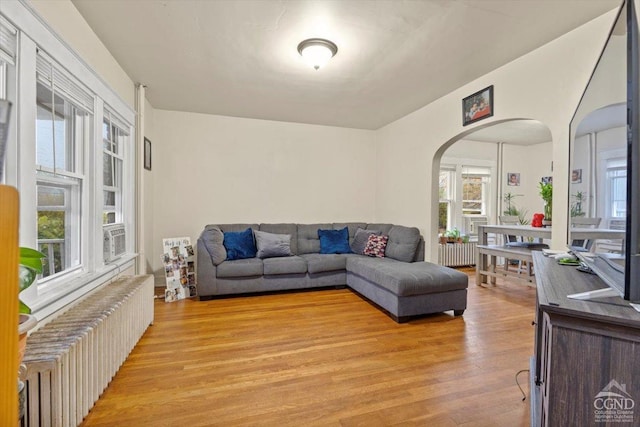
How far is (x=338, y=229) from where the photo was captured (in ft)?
16.2

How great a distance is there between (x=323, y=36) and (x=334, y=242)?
292 centimetres

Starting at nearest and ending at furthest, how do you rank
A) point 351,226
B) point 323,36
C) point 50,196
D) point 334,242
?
1. point 50,196
2. point 323,36
3. point 334,242
4. point 351,226

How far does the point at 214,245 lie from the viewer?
390cm

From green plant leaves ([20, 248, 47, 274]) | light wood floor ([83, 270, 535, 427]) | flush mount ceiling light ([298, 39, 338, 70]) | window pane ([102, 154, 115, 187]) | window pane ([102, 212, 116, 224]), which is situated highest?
flush mount ceiling light ([298, 39, 338, 70])

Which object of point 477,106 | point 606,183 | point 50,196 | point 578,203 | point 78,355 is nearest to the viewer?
point 606,183

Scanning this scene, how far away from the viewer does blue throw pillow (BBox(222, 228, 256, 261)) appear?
4078 mm

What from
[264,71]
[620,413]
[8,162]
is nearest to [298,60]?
[264,71]

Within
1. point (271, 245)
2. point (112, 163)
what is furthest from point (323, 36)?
point (271, 245)

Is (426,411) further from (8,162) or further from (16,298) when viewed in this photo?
(8,162)

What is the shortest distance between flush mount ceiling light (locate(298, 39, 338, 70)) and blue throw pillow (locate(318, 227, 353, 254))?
2678mm

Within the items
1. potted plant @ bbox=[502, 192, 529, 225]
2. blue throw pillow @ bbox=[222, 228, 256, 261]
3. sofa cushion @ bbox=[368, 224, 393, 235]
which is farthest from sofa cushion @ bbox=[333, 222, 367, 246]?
potted plant @ bbox=[502, 192, 529, 225]

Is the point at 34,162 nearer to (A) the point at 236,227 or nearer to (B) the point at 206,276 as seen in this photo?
(B) the point at 206,276

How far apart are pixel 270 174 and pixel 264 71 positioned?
202 cm

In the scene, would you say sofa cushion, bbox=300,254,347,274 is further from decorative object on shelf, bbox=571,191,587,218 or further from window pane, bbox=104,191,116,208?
decorative object on shelf, bbox=571,191,587,218
